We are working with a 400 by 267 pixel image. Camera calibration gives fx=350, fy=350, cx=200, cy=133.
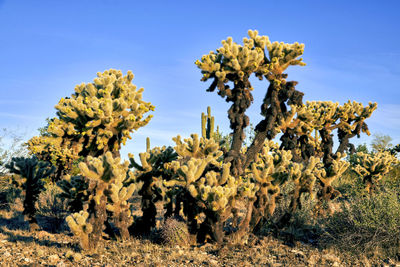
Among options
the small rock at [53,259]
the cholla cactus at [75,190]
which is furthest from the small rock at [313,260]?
the cholla cactus at [75,190]

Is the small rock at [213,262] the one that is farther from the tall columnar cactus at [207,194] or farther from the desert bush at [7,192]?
the desert bush at [7,192]

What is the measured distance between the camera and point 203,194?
23.6 ft

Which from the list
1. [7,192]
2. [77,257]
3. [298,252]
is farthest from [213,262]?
[7,192]

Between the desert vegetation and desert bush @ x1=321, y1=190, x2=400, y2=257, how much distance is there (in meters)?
0.03

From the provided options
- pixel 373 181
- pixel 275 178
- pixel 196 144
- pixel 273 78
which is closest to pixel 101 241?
pixel 196 144

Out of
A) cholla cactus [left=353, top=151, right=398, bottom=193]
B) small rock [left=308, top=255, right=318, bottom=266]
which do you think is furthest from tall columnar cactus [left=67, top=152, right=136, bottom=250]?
cholla cactus [left=353, top=151, right=398, bottom=193]

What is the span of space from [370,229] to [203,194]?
3746 mm

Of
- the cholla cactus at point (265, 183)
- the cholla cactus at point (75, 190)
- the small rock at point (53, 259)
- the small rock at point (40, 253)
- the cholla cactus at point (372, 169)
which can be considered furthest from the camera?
the cholla cactus at point (372, 169)

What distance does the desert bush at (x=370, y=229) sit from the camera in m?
7.28

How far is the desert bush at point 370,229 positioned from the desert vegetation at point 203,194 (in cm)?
3

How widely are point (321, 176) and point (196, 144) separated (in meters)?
4.16

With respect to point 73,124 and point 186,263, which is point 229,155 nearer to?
point 186,263

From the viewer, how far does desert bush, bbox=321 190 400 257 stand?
7.28m

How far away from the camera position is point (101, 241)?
829 cm
